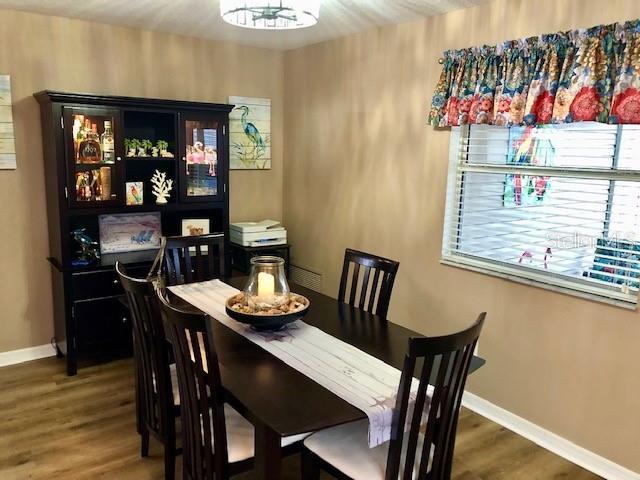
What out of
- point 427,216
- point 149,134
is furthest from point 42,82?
point 427,216

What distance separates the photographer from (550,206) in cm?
280

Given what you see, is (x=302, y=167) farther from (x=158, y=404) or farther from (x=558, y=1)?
(x=158, y=404)

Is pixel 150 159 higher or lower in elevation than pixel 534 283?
higher

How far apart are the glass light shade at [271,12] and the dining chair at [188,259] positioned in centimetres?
125

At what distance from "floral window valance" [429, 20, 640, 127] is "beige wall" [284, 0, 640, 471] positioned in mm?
112

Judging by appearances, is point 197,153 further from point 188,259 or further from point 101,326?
point 101,326

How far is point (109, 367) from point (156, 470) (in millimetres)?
1280

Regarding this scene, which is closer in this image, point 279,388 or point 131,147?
point 279,388

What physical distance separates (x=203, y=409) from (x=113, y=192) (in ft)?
6.97

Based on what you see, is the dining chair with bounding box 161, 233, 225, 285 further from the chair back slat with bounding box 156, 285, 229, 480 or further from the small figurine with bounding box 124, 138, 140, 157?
the chair back slat with bounding box 156, 285, 229, 480

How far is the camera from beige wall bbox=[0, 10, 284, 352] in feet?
11.1

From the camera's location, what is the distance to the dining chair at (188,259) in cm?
303

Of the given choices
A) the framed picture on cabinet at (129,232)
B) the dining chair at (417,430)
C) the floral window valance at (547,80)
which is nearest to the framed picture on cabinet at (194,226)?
the framed picture on cabinet at (129,232)

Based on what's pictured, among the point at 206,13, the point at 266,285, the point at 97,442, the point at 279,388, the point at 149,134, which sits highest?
the point at 206,13
